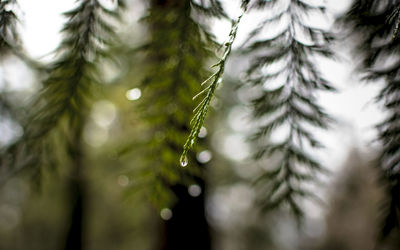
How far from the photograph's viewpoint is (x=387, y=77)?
67 centimetres

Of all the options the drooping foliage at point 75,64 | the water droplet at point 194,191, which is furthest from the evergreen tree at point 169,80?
the water droplet at point 194,191

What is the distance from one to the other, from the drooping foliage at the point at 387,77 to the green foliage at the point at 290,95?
129 millimetres

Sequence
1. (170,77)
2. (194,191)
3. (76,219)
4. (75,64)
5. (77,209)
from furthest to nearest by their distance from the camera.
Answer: (77,209), (76,219), (194,191), (170,77), (75,64)

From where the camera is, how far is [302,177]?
854mm

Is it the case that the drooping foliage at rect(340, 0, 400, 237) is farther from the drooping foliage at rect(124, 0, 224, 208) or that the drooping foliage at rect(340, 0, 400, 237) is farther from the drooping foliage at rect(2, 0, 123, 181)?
the drooping foliage at rect(2, 0, 123, 181)

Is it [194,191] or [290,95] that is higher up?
[290,95]

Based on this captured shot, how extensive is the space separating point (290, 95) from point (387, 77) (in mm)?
242

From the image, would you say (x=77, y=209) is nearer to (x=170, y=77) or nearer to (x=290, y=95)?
(x=170, y=77)

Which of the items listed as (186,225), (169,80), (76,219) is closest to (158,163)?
(169,80)

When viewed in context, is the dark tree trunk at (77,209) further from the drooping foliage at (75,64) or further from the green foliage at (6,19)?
the green foliage at (6,19)

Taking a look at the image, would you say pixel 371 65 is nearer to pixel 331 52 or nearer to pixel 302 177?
pixel 331 52

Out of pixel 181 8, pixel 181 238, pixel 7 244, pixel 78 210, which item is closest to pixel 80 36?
pixel 181 8

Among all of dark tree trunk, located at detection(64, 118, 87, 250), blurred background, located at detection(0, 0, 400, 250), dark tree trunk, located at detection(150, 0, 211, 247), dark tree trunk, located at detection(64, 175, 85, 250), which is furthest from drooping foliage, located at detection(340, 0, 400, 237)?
dark tree trunk, located at detection(64, 175, 85, 250)

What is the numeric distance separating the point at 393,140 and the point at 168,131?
0.76 m
